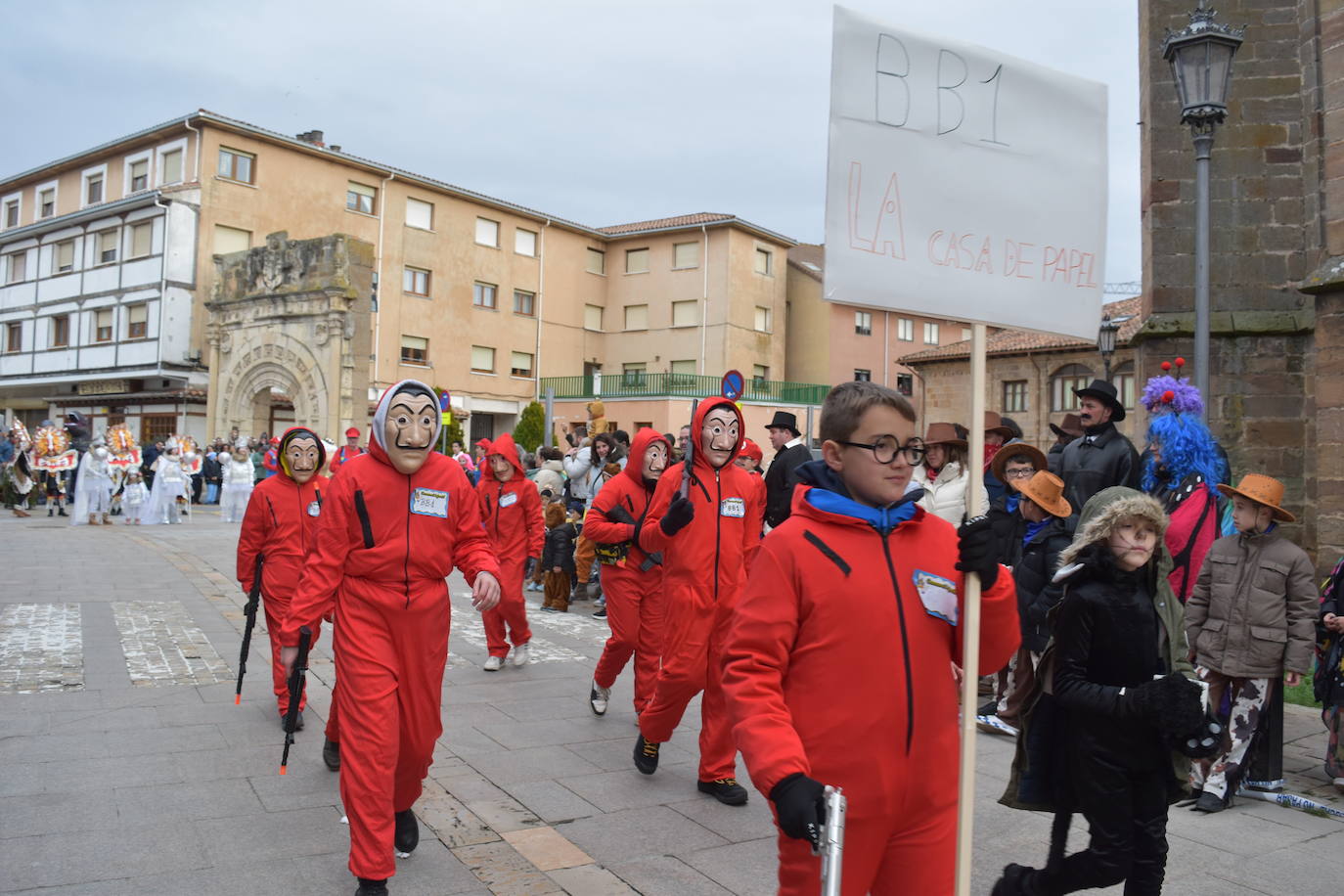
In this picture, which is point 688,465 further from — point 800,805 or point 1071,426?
point 1071,426

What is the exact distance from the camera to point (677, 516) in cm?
522

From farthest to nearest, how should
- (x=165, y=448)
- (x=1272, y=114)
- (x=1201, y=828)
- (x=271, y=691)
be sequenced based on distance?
1. (x=165, y=448)
2. (x=1272, y=114)
3. (x=271, y=691)
4. (x=1201, y=828)

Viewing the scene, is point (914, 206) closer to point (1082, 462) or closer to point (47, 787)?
point (1082, 462)

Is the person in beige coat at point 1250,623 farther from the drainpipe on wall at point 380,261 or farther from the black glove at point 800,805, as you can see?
the drainpipe on wall at point 380,261

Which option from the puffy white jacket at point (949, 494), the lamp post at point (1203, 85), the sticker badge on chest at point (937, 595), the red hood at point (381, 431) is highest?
the lamp post at point (1203, 85)

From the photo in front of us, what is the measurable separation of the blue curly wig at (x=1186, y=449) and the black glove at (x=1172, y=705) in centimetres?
299

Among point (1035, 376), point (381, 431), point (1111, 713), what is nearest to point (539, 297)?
point (1035, 376)

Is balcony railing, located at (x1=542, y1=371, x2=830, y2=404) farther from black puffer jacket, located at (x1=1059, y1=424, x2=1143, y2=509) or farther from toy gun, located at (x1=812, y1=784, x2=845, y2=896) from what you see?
toy gun, located at (x1=812, y1=784, x2=845, y2=896)

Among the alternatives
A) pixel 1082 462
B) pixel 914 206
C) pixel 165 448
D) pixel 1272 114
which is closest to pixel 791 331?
pixel 165 448

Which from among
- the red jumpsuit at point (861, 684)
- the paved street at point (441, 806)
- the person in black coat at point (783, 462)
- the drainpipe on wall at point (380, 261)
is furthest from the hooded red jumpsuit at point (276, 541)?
the drainpipe on wall at point (380, 261)

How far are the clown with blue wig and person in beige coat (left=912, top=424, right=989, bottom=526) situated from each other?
4.29ft

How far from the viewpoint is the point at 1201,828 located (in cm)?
495

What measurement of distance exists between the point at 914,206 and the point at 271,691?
242 inches

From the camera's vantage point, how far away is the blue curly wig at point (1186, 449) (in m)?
5.98
